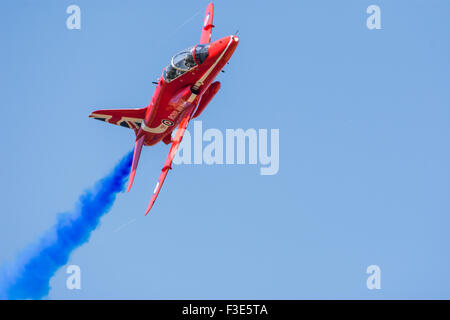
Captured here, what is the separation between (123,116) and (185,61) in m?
4.35

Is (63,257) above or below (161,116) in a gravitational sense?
below

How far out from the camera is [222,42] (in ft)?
106

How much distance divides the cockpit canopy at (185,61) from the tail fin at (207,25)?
260 cm

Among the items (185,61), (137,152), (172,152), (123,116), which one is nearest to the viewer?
(185,61)

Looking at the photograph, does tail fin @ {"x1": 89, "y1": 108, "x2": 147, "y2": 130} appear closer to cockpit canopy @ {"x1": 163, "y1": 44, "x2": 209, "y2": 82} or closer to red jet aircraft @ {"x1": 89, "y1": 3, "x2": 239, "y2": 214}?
red jet aircraft @ {"x1": 89, "y1": 3, "x2": 239, "y2": 214}

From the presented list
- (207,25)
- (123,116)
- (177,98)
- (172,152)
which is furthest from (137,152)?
(207,25)

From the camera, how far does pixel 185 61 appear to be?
33.2 meters

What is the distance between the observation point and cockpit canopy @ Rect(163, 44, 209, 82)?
32.8m

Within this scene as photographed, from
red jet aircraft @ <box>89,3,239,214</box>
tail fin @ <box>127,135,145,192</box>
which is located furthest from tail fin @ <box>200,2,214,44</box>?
tail fin @ <box>127,135,145,192</box>

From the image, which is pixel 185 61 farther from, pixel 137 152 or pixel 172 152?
pixel 137 152
